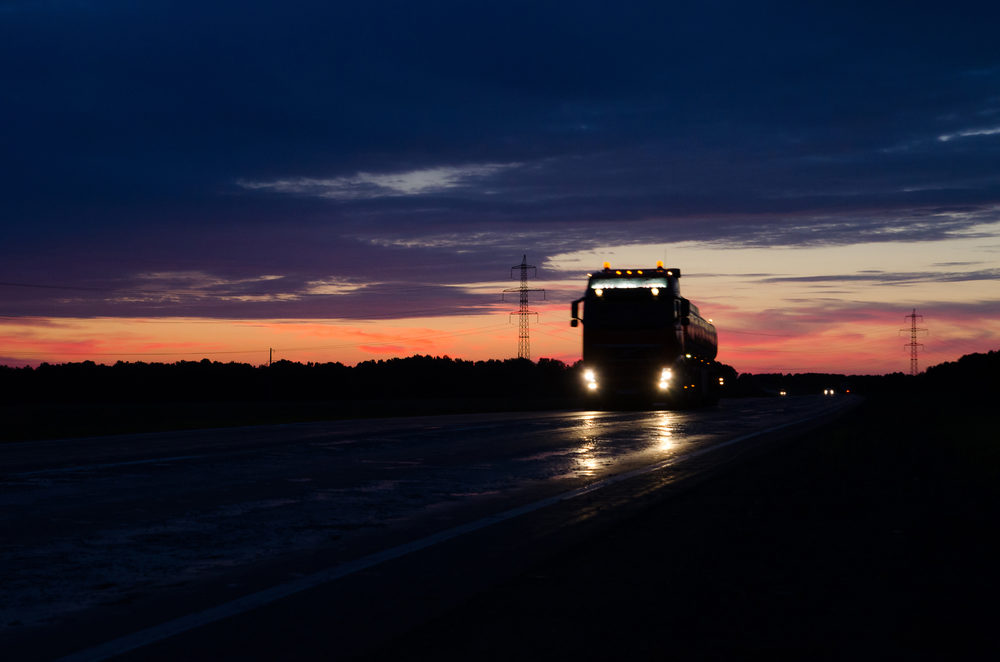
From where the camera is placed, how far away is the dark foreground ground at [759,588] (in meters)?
5.23

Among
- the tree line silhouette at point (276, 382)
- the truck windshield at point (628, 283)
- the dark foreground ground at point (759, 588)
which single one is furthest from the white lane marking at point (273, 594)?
the tree line silhouette at point (276, 382)

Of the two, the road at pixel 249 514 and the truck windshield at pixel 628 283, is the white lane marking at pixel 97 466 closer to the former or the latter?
the road at pixel 249 514

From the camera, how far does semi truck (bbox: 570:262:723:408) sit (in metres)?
37.2

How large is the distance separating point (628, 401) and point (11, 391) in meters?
62.7

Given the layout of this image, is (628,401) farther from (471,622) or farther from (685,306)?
(471,622)

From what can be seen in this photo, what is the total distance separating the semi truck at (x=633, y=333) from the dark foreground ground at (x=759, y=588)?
25.3 m

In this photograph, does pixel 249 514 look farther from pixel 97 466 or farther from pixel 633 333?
pixel 633 333

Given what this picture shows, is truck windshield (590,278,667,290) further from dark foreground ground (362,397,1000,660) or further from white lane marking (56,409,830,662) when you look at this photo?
white lane marking (56,409,830,662)

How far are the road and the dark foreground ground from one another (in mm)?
600

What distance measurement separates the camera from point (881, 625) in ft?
18.6

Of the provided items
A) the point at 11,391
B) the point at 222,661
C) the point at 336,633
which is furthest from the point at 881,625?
the point at 11,391

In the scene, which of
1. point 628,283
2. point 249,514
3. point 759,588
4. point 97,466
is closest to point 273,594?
point 759,588

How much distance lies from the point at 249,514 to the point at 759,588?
5164 millimetres

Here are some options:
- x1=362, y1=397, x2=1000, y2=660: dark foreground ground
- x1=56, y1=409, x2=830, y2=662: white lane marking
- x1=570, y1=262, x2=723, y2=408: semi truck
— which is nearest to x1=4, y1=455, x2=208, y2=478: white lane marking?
x1=56, y1=409, x2=830, y2=662: white lane marking
